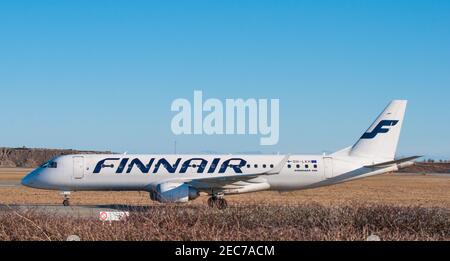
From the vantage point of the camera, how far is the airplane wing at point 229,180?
3175 centimetres

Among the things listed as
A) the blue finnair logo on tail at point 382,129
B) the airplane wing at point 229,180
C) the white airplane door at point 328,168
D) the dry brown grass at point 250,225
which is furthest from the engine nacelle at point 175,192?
the dry brown grass at point 250,225

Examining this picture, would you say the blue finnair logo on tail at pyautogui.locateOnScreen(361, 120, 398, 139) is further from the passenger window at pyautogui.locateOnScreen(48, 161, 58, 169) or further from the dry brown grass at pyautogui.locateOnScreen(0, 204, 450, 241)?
the dry brown grass at pyautogui.locateOnScreen(0, 204, 450, 241)

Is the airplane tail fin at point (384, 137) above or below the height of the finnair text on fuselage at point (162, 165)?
above

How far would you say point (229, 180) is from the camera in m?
→ 32.0

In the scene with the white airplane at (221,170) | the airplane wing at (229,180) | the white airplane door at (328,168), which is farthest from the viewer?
the white airplane door at (328,168)

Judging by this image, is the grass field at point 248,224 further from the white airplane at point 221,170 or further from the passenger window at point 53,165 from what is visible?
the passenger window at point 53,165

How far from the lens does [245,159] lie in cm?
3412

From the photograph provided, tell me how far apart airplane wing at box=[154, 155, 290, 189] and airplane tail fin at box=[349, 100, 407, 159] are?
455 centimetres

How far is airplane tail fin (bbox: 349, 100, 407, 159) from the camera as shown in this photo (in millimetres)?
34812

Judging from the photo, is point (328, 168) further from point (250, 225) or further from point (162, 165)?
point (250, 225)

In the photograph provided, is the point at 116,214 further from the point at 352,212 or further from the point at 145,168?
the point at 145,168

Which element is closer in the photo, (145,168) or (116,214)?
(116,214)
